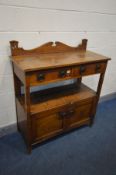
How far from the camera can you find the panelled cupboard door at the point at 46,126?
153cm

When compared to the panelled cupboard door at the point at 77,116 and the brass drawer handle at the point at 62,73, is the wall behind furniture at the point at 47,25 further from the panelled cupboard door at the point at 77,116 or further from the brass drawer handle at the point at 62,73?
the panelled cupboard door at the point at 77,116

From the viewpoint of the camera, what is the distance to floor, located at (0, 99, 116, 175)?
151 centimetres

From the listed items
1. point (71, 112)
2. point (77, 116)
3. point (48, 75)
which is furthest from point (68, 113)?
point (48, 75)

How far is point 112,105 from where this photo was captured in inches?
103

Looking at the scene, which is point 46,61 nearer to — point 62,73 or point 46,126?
point 62,73

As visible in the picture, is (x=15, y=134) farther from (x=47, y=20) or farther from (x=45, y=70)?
(x=47, y=20)

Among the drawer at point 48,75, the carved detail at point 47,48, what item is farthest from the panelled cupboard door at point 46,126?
the carved detail at point 47,48

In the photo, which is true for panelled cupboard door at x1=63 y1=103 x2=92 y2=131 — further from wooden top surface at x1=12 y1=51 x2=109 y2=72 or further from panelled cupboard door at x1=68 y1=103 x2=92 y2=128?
wooden top surface at x1=12 y1=51 x2=109 y2=72

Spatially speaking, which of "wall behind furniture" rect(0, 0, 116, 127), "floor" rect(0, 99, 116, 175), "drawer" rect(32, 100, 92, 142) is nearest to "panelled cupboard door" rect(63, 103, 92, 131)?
"drawer" rect(32, 100, 92, 142)

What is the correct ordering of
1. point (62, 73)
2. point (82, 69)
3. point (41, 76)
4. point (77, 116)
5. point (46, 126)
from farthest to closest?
point (77, 116), point (46, 126), point (82, 69), point (62, 73), point (41, 76)

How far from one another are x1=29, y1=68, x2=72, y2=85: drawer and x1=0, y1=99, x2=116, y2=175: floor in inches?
32.3

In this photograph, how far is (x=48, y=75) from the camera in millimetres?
1342

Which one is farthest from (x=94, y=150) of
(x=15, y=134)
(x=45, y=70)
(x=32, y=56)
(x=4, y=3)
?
(x=4, y=3)

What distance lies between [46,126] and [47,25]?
1.04m
